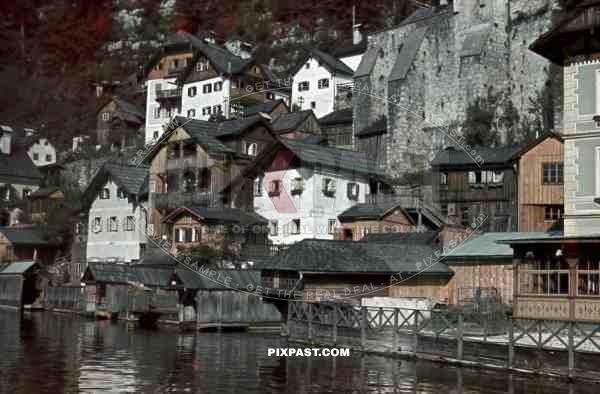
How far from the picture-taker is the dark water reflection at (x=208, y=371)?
26.5 m

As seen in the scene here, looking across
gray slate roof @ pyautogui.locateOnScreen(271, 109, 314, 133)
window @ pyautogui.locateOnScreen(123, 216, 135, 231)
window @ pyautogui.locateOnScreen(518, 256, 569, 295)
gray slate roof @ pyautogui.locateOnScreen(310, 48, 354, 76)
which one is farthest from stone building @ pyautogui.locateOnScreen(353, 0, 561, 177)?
window @ pyautogui.locateOnScreen(518, 256, 569, 295)

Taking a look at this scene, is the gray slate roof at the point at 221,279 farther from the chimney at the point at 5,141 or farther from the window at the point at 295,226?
the chimney at the point at 5,141

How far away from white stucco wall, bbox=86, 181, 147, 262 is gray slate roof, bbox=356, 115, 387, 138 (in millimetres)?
19826

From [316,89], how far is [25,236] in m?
31.1

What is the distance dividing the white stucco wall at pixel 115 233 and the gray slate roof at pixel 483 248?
30.6 metres

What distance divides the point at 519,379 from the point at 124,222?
160 ft

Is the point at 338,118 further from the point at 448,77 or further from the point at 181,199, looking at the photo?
the point at 181,199

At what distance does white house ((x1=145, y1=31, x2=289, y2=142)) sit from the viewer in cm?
8631

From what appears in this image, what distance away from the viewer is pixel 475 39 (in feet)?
239

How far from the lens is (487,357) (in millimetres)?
30172

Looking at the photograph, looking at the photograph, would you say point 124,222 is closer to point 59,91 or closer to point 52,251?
point 52,251

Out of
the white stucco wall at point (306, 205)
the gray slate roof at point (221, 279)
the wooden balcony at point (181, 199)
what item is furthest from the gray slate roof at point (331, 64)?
the gray slate roof at point (221, 279)

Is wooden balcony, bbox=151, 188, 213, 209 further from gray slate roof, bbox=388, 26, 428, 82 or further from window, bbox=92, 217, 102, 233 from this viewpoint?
gray slate roof, bbox=388, 26, 428, 82

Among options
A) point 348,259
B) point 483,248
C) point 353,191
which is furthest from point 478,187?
point 348,259
